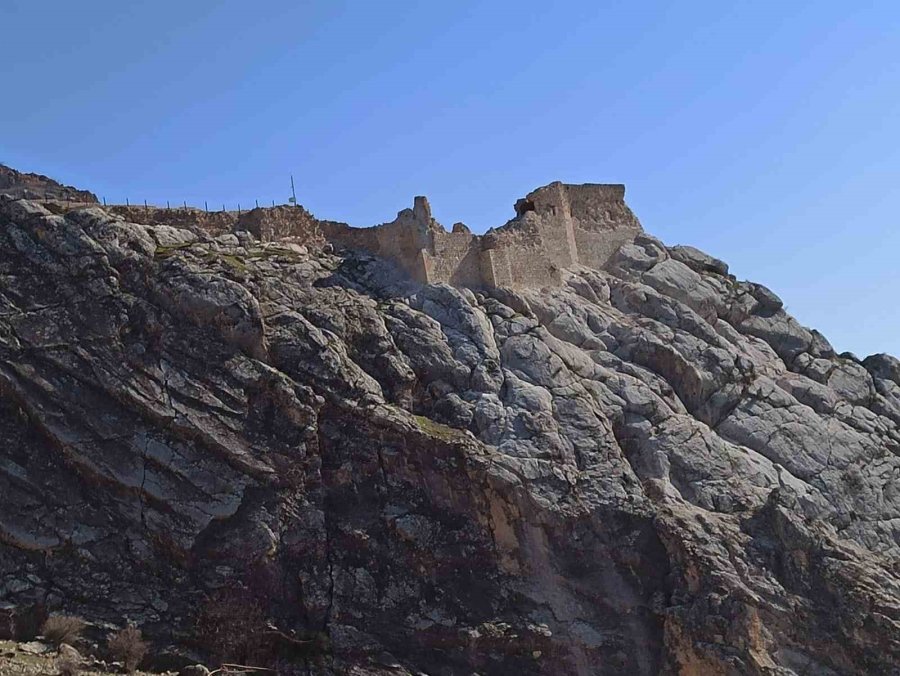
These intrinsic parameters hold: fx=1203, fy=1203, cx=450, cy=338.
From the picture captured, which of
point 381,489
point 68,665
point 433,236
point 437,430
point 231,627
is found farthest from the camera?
point 433,236

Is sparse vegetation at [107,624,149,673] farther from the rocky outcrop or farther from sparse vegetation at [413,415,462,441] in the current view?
the rocky outcrop

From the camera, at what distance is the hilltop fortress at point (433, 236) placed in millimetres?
44250

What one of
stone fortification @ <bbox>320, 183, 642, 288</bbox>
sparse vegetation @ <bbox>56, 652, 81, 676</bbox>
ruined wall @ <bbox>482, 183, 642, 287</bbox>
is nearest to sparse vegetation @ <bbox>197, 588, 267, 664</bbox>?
sparse vegetation @ <bbox>56, 652, 81, 676</bbox>

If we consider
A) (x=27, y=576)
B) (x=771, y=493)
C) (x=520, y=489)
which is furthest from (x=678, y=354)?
(x=27, y=576)

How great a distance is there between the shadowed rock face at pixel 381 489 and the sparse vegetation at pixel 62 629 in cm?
58

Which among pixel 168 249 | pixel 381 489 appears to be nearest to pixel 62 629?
pixel 381 489

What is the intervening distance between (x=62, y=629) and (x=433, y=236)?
1942cm

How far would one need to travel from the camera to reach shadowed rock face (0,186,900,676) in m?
35.3

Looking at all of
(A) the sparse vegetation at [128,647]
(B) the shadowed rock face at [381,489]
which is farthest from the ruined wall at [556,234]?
(A) the sparse vegetation at [128,647]

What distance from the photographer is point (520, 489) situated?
1471 inches

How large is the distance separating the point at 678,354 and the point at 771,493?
23.1 ft

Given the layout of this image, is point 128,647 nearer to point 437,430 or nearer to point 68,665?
point 68,665

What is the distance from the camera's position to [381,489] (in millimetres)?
37469

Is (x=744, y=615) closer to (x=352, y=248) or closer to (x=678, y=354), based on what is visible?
(x=678, y=354)
